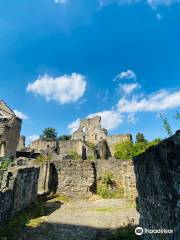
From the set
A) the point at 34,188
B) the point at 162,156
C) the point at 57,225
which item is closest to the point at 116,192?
the point at 34,188

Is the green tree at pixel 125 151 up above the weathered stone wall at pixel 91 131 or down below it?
below

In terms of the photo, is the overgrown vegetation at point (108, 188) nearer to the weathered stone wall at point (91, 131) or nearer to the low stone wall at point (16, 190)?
the low stone wall at point (16, 190)

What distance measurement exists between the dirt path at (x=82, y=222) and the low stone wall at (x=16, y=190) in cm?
93

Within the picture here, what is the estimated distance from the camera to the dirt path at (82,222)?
780 cm

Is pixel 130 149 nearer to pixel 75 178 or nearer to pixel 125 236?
pixel 75 178

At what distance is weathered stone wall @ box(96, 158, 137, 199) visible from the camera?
14.4 meters

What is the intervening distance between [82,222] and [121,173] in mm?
6683

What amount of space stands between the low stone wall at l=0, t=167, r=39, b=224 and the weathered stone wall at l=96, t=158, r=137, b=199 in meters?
5.09

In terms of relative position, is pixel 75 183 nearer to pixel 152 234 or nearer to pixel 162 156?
pixel 152 234

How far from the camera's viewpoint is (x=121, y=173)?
15656 mm

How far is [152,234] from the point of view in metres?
4.20

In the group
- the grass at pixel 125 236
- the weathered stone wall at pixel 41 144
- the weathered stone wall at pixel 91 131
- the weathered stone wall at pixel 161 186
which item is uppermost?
the weathered stone wall at pixel 91 131

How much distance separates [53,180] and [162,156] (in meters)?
13.1

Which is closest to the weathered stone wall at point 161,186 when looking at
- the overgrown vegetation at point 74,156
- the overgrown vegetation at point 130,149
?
the overgrown vegetation at point 74,156
